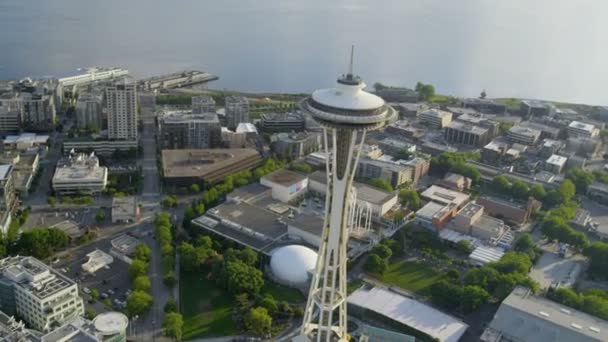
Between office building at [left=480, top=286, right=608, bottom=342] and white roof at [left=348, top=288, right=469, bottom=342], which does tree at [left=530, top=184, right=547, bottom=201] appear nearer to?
office building at [left=480, top=286, right=608, bottom=342]

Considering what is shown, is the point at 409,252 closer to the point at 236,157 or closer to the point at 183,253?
the point at 183,253

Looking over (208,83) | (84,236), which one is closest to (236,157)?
(84,236)

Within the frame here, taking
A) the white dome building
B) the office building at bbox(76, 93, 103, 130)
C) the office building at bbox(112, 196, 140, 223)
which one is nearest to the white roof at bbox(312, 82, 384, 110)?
the white dome building

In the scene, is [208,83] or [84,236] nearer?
[84,236]

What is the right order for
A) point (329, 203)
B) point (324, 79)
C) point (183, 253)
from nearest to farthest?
point (329, 203)
point (183, 253)
point (324, 79)

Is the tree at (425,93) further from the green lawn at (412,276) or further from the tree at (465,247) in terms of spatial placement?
the green lawn at (412,276)

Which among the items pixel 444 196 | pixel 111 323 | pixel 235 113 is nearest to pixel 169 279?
pixel 111 323

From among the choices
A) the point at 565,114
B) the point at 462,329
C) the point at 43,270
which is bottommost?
the point at 462,329

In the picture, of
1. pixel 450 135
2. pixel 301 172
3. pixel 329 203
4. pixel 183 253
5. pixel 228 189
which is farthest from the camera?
pixel 450 135
